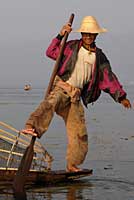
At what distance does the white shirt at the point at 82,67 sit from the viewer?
8742 millimetres

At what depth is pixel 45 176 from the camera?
9.41 metres

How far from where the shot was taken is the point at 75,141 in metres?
9.29

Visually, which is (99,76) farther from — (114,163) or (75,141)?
(114,163)

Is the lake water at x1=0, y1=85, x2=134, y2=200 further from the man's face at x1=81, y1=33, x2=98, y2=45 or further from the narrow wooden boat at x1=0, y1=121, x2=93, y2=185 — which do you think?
the man's face at x1=81, y1=33, x2=98, y2=45

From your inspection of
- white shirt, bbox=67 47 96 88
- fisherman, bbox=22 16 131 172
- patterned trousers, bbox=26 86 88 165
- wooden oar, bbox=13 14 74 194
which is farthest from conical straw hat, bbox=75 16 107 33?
wooden oar, bbox=13 14 74 194

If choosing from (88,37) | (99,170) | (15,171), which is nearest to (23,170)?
(15,171)

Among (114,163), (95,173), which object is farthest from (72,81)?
(114,163)

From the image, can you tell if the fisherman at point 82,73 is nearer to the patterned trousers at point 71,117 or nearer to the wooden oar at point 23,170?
the patterned trousers at point 71,117

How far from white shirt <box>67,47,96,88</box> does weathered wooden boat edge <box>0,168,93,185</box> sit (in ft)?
5.42

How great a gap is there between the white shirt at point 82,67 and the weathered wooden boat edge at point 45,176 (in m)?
1.65

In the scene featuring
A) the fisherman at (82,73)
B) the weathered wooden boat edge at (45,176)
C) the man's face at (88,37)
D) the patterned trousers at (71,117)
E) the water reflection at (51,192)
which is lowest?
the water reflection at (51,192)

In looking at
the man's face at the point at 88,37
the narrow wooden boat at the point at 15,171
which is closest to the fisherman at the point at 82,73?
the man's face at the point at 88,37

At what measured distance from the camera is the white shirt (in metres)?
8.74

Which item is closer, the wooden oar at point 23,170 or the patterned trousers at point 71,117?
the wooden oar at point 23,170
